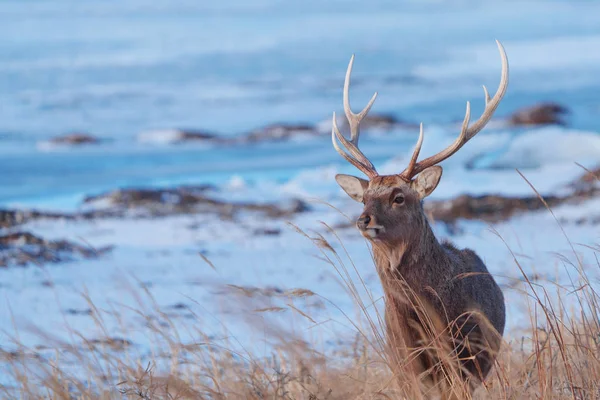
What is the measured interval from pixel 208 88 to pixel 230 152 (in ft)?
36.1

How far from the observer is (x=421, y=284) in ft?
15.1

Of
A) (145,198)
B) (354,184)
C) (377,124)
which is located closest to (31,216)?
(145,198)

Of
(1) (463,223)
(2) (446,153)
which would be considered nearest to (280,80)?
(1) (463,223)

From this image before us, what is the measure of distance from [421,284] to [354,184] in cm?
71

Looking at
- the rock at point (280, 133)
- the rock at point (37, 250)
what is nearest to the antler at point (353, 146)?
the rock at point (37, 250)

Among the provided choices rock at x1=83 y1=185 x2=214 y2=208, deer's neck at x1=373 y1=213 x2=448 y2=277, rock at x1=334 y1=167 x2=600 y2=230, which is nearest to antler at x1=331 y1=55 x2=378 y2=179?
deer's neck at x1=373 y1=213 x2=448 y2=277

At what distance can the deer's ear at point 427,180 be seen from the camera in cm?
463

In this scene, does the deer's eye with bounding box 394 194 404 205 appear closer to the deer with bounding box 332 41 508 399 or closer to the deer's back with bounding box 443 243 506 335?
the deer with bounding box 332 41 508 399

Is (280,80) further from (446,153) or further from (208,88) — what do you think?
(446,153)

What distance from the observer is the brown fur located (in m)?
4.40

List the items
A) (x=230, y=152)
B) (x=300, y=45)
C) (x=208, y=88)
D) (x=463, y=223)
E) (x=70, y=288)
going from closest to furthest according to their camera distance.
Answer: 1. (x=70, y=288)
2. (x=463, y=223)
3. (x=230, y=152)
4. (x=208, y=88)
5. (x=300, y=45)

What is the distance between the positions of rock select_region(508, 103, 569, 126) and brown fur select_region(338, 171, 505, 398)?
58.8 ft

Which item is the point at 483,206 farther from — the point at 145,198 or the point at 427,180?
the point at 427,180

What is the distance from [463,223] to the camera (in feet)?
40.1
